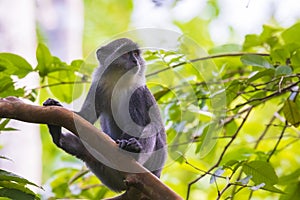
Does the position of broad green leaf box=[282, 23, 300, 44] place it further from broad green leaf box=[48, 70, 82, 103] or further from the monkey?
broad green leaf box=[48, 70, 82, 103]

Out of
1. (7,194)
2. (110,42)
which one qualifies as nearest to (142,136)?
(110,42)

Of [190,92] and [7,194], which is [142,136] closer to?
[190,92]

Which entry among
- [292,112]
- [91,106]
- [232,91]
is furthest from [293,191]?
[91,106]

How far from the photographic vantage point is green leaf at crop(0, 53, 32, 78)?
2.17 m

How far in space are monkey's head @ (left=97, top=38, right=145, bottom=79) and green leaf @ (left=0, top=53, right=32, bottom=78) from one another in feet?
2.06

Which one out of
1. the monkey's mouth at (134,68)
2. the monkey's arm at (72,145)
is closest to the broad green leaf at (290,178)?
the monkey's arm at (72,145)

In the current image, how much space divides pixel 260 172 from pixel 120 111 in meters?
1.09

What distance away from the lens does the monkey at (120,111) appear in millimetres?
2240

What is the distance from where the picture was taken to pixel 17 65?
219 cm

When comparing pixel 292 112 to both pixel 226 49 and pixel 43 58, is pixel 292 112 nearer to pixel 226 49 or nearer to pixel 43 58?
pixel 226 49

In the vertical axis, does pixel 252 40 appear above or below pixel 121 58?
below

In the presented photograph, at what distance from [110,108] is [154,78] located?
28 cm

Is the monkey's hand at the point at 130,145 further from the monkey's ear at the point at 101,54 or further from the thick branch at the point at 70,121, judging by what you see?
the monkey's ear at the point at 101,54

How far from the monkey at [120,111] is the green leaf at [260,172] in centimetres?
51
